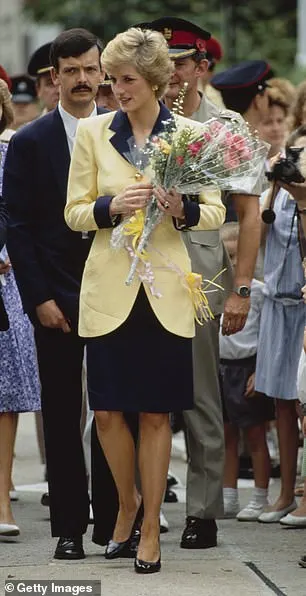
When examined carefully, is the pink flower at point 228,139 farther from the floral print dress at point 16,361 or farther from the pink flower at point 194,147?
the floral print dress at point 16,361

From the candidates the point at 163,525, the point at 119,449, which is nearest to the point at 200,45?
the point at 119,449

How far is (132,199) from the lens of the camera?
19.6ft

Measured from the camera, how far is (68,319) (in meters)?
6.40

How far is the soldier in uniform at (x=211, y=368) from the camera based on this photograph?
679cm

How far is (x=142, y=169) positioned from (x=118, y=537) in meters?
1.44

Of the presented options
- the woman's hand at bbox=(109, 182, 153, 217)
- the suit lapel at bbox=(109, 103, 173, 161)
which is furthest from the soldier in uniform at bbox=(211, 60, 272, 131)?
the woman's hand at bbox=(109, 182, 153, 217)

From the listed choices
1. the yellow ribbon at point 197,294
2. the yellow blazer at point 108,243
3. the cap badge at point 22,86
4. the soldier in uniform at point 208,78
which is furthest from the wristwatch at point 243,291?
the cap badge at point 22,86

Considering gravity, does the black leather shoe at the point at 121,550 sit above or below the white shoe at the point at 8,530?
above

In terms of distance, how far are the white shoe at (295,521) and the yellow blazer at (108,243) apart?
1.54m

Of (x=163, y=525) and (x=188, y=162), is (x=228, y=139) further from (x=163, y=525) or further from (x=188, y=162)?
(x=163, y=525)

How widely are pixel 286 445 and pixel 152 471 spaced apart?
1.63 m

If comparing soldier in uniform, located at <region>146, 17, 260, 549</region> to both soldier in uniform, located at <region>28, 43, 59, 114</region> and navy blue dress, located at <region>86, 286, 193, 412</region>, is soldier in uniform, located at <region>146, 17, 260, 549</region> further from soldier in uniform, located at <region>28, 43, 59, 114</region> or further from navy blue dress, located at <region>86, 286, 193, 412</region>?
soldier in uniform, located at <region>28, 43, 59, 114</region>

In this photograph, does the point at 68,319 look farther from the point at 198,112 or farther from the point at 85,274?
the point at 198,112

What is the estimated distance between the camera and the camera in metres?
6.53
